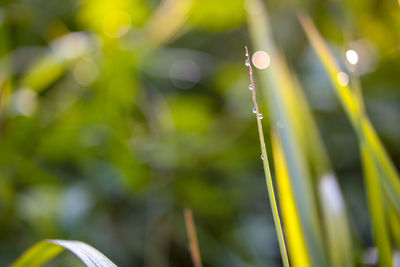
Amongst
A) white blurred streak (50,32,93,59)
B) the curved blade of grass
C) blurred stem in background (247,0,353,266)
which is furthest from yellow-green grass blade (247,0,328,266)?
white blurred streak (50,32,93,59)

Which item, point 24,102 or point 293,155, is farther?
point 24,102

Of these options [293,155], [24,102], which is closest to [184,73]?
[24,102]

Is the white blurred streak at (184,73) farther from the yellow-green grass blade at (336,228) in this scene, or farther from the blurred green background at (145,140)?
the yellow-green grass blade at (336,228)

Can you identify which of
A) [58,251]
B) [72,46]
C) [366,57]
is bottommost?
[58,251]

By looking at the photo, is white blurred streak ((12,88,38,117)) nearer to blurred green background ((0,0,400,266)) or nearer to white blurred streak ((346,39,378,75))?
blurred green background ((0,0,400,266))

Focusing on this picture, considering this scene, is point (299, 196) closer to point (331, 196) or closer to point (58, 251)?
point (331, 196)

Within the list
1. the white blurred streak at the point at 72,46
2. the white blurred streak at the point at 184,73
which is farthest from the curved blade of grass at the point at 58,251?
the white blurred streak at the point at 184,73
